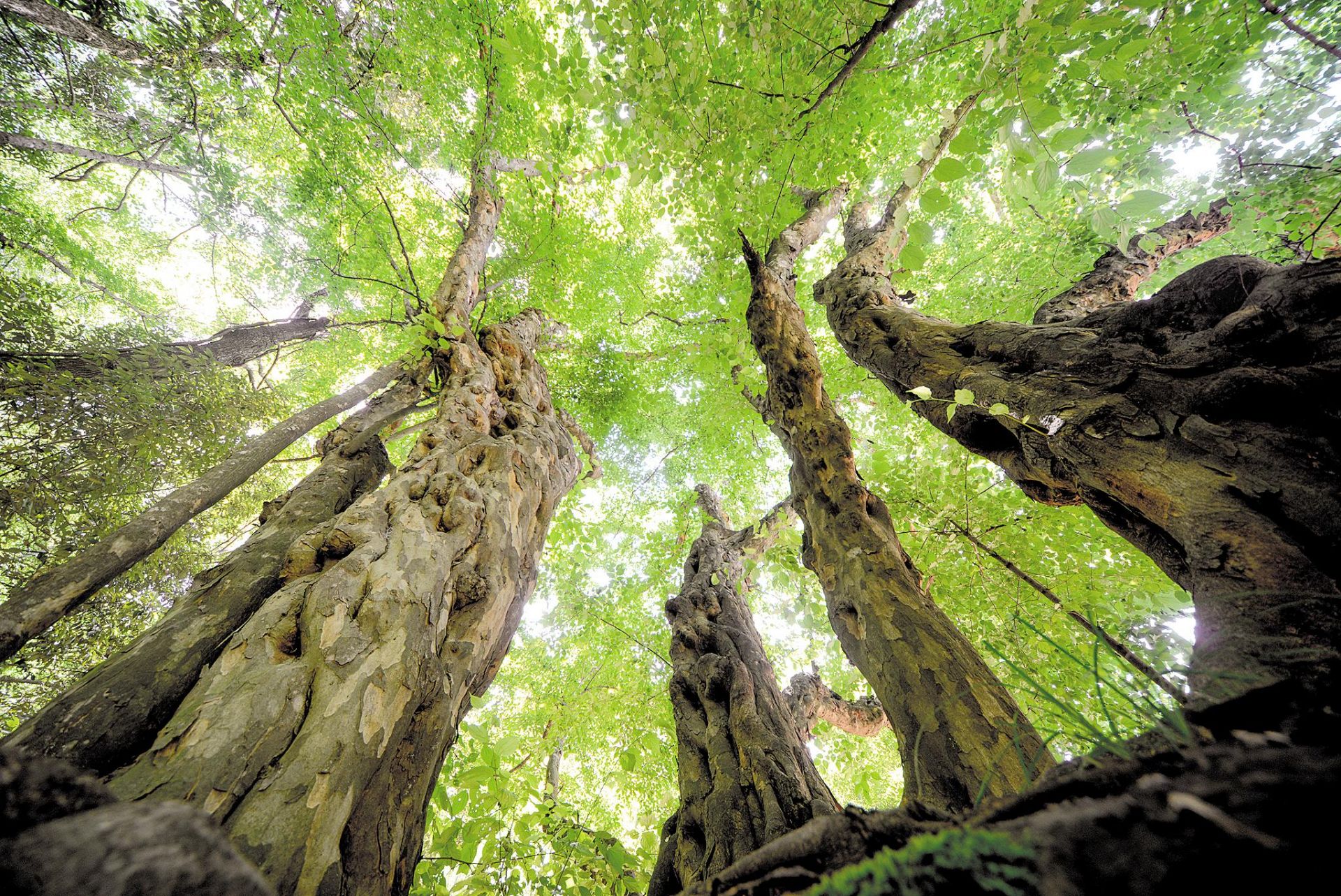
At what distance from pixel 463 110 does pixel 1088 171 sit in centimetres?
810

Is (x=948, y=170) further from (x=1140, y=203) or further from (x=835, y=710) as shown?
(x=835, y=710)

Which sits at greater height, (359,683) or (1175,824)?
(359,683)

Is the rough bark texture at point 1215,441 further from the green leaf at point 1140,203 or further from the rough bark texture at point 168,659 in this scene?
→ the rough bark texture at point 168,659

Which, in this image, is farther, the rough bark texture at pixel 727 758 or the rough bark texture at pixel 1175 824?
the rough bark texture at pixel 727 758

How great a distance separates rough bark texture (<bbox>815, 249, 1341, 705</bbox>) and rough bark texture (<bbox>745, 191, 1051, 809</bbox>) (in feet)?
1.71

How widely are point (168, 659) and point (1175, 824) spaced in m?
2.44

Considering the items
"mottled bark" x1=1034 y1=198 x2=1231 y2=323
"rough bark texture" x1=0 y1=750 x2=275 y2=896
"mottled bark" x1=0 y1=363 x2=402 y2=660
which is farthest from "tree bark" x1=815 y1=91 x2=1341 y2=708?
"mottled bark" x1=0 y1=363 x2=402 y2=660

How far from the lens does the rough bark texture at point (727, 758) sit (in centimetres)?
174

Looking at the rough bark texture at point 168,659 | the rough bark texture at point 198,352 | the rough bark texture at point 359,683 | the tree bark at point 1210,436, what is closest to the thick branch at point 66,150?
the rough bark texture at point 198,352

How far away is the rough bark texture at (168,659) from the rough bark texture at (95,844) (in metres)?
1.28

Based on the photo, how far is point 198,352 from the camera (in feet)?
16.7

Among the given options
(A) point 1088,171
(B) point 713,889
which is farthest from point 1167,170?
(B) point 713,889

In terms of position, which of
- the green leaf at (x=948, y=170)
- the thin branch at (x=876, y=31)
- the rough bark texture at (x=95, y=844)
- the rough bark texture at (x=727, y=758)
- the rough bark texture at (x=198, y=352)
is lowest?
the rough bark texture at (x=95, y=844)

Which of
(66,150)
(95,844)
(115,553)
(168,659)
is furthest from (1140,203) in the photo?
(66,150)
